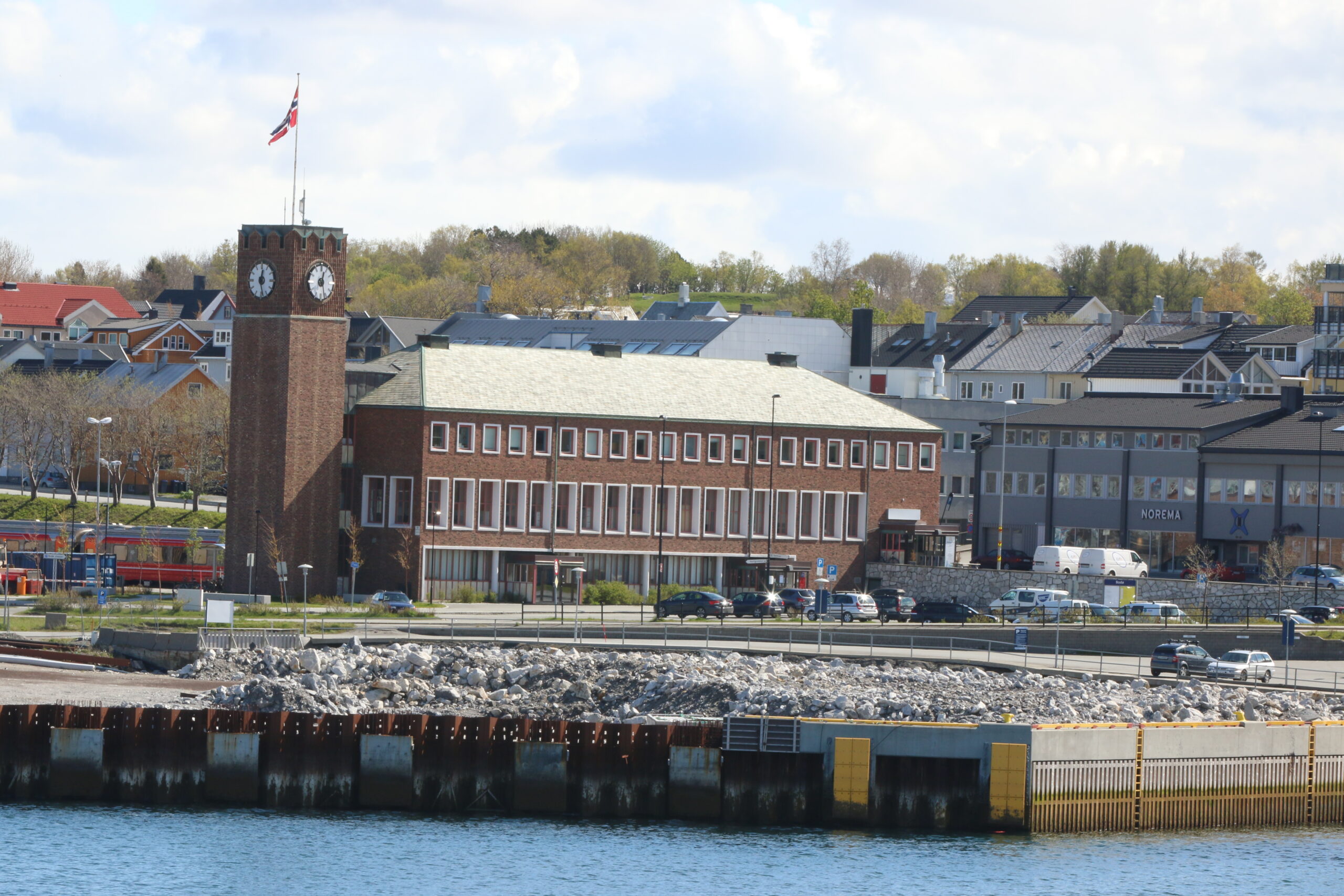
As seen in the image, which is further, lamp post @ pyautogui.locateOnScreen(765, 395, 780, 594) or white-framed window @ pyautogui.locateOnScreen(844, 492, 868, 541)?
white-framed window @ pyautogui.locateOnScreen(844, 492, 868, 541)

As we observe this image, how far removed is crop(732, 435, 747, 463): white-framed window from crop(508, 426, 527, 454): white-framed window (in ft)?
36.4

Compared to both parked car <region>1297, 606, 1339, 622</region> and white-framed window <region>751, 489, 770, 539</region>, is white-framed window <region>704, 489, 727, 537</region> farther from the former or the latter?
parked car <region>1297, 606, 1339, 622</region>

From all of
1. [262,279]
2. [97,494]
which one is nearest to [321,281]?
[262,279]

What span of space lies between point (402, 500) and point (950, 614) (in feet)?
88.3

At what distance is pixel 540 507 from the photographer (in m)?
100

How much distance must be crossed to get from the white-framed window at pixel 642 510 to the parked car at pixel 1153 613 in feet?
83.7

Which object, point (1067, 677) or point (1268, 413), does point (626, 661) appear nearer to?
point (1067, 677)

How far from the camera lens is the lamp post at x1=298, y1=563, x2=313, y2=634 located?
78044 millimetres

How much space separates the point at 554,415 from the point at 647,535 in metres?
7.54

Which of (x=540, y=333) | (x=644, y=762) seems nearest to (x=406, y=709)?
(x=644, y=762)

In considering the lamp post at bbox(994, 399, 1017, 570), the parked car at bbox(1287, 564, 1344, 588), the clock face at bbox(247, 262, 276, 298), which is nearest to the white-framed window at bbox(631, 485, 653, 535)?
the clock face at bbox(247, 262, 276, 298)

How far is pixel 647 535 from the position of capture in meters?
102

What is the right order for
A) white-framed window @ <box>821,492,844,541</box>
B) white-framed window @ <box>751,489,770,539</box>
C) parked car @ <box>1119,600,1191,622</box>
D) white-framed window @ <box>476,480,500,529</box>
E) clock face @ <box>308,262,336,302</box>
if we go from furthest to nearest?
1. white-framed window @ <box>821,492,844,541</box>
2. white-framed window @ <box>751,489,770,539</box>
3. white-framed window @ <box>476,480,500,529</box>
4. clock face @ <box>308,262,336,302</box>
5. parked car @ <box>1119,600,1191,622</box>

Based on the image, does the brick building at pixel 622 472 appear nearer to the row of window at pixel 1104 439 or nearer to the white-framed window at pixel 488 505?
the white-framed window at pixel 488 505
